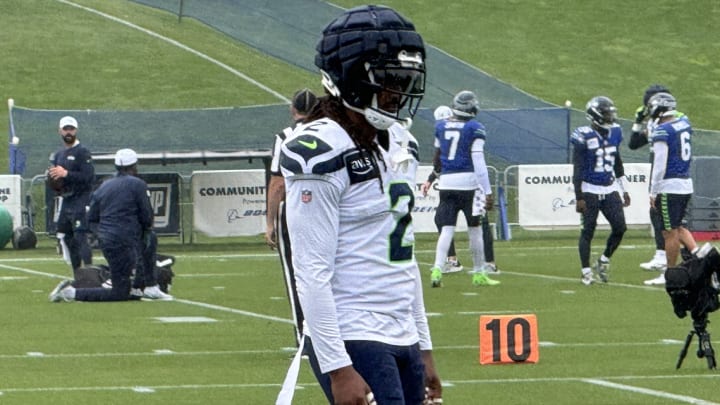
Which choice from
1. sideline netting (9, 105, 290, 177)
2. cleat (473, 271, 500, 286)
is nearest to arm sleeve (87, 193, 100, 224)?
cleat (473, 271, 500, 286)

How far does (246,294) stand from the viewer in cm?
1995

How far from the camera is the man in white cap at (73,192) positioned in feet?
Answer: 72.2

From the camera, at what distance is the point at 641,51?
54938mm

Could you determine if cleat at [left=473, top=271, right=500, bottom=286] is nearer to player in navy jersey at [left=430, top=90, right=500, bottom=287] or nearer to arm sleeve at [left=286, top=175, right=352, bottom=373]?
player in navy jersey at [left=430, top=90, right=500, bottom=287]

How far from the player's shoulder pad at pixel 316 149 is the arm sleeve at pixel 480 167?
13.9 meters

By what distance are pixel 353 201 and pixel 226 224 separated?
24.2 m

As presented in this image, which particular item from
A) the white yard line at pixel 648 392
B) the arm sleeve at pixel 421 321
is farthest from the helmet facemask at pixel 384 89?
the white yard line at pixel 648 392

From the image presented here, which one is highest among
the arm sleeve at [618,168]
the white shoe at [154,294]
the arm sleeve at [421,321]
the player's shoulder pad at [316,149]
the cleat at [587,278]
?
the player's shoulder pad at [316,149]

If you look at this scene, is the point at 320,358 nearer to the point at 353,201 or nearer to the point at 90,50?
the point at 353,201

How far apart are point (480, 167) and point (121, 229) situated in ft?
13.2

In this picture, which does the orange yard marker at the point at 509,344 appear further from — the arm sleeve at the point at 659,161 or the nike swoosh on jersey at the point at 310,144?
the nike swoosh on jersey at the point at 310,144

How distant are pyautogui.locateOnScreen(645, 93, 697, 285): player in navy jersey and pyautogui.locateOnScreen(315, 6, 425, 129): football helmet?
1327 cm

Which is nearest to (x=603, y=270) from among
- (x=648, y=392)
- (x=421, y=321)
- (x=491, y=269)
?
(x=491, y=269)

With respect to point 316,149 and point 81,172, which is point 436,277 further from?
point 316,149
